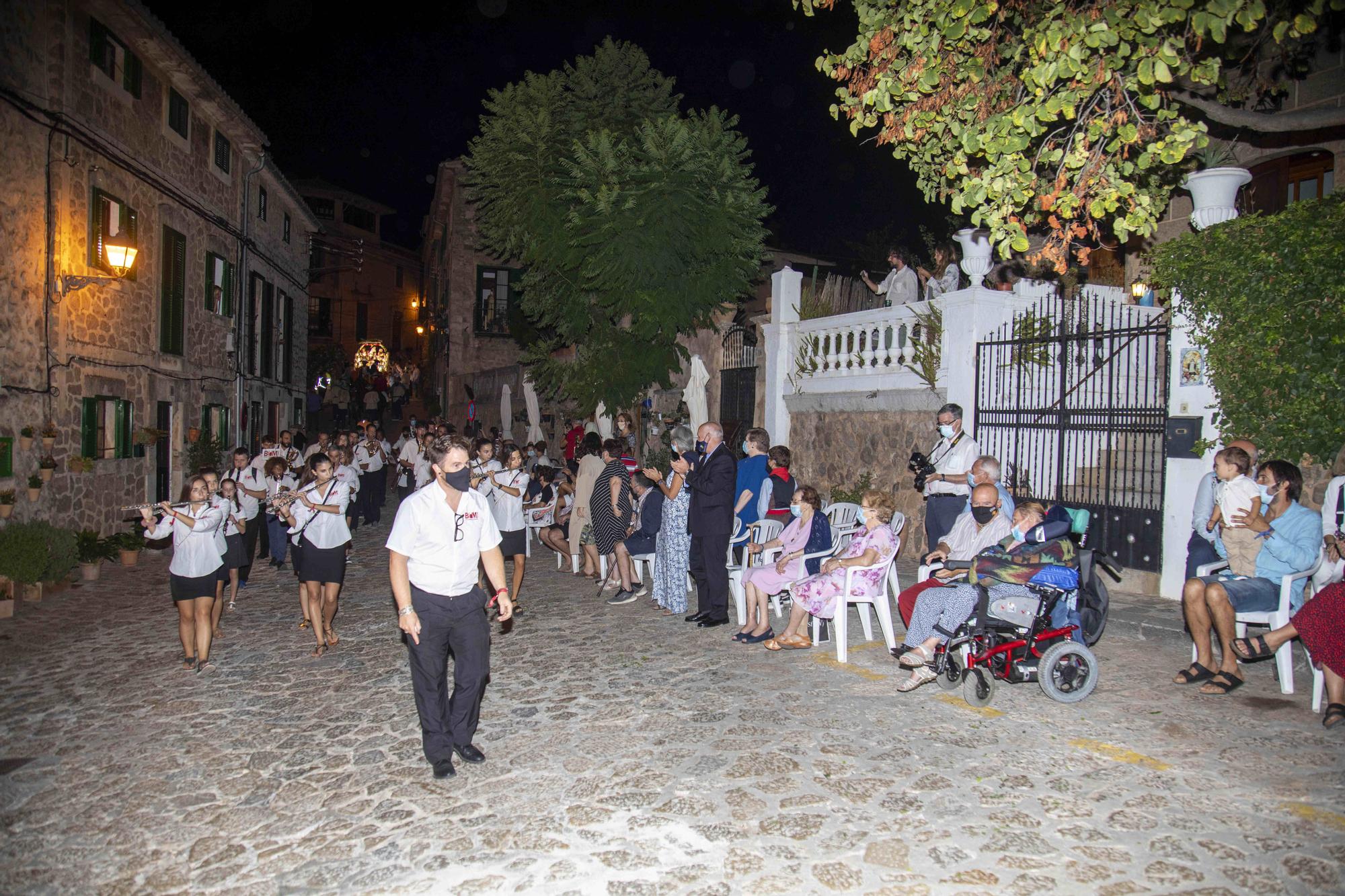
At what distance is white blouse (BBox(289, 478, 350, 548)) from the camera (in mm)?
7566

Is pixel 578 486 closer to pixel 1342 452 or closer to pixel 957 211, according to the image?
pixel 957 211

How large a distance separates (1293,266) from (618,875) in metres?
7.41

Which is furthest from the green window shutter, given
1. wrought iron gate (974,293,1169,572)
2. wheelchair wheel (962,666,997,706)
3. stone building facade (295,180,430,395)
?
stone building facade (295,180,430,395)

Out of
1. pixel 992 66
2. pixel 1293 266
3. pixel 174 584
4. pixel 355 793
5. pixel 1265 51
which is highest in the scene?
pixel 1265 51

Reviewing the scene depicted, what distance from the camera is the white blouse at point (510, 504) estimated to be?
949 cm

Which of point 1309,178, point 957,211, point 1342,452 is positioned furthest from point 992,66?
point 1309,178

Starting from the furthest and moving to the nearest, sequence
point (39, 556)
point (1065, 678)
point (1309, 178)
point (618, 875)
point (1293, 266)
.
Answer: point (1309, 178) → point (39, 556) → point (1293, 266) → point (1065, 678) → point (618, 875)

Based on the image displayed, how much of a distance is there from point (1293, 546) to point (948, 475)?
131 inches

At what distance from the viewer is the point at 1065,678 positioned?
5.88m

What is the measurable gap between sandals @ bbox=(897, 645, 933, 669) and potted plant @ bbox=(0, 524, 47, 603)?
29.6ft

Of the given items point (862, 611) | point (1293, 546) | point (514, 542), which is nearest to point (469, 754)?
point (862, 611)

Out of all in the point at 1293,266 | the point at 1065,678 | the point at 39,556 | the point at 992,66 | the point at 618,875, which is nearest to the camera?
the point at 618,875

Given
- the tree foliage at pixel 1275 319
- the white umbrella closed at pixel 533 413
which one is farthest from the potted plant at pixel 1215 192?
the white umbrella closed at pixel 533 413

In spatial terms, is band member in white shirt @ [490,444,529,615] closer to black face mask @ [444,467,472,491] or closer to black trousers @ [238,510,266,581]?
black trousers @ [238,510,266,581]
